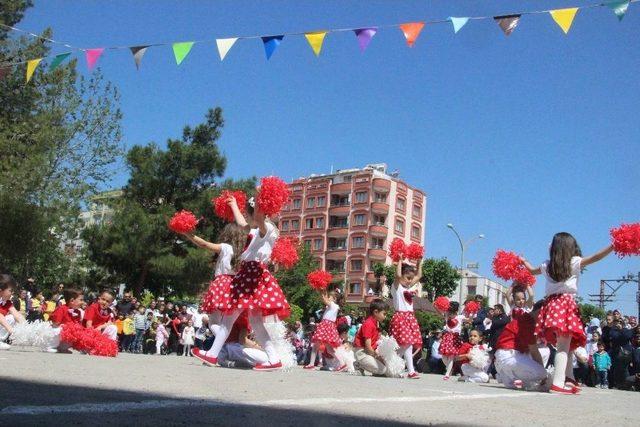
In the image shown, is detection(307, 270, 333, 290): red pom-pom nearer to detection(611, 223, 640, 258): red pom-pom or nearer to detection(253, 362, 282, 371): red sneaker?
detection(253, 362, 282, 371): red sneaker

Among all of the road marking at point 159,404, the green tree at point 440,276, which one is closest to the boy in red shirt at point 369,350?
the road marking at point 159,404

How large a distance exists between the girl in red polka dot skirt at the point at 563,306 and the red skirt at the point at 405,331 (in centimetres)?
285

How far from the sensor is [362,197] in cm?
9075

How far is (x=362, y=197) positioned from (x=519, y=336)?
8140cm

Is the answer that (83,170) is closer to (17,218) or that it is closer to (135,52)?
(17,218)

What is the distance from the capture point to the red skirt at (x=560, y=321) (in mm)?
8414

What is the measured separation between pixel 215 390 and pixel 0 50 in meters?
27.8

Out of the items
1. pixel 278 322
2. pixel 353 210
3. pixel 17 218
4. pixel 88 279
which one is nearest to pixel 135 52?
pixel 278 322

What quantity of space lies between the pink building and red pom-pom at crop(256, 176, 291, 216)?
256 feet

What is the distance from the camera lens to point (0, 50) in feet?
95.3

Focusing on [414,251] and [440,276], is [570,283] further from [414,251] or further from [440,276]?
[440,276]

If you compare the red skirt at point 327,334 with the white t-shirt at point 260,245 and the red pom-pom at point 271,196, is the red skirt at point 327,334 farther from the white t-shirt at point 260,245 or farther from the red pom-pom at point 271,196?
the red pom-pom at point 271,196

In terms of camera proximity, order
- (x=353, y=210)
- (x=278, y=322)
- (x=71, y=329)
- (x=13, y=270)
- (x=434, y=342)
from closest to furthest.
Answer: (x=278, y=322)
(x=71, y=329)
(x=434, y=342)
(x=13, y=270)
(x=353, y=210)

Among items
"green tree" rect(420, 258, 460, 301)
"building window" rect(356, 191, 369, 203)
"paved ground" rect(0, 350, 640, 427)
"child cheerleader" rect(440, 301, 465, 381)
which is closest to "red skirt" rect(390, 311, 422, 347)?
"child cheerleader" rect(440, 301, 465, 381)
